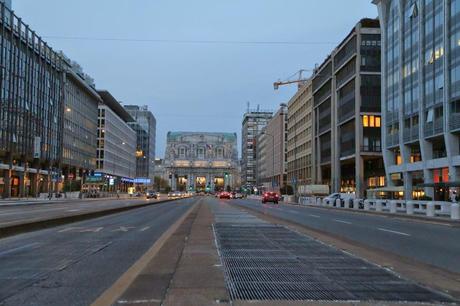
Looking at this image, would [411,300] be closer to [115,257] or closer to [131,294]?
[131,294]

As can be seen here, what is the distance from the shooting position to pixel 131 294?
27.7 feet

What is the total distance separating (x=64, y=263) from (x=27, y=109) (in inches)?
3386

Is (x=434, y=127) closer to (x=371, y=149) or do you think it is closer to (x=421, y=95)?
(x=421, y=95)

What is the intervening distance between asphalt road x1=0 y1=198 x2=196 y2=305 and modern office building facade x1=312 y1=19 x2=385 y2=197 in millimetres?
76953

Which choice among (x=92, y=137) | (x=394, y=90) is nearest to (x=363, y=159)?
(x=394, y=90)

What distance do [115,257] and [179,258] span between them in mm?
1587

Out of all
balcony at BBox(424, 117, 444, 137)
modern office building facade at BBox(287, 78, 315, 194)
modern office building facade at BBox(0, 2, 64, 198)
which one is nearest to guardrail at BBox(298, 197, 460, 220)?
balcony at BBox(424, 117, 444, 137)

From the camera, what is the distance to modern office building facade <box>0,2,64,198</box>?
82875mm

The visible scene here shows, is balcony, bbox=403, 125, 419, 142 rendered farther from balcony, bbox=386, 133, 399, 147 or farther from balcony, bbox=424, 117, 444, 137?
balcony, bbox=386, 133, 399, 147

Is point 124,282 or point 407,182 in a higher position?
point 407,182

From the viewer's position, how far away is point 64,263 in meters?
11.9

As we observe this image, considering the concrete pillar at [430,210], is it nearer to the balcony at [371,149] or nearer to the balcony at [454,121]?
the balcony at [454,121]

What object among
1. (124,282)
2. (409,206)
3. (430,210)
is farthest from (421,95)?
(124,282)

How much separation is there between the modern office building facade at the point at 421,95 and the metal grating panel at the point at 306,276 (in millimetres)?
44587
